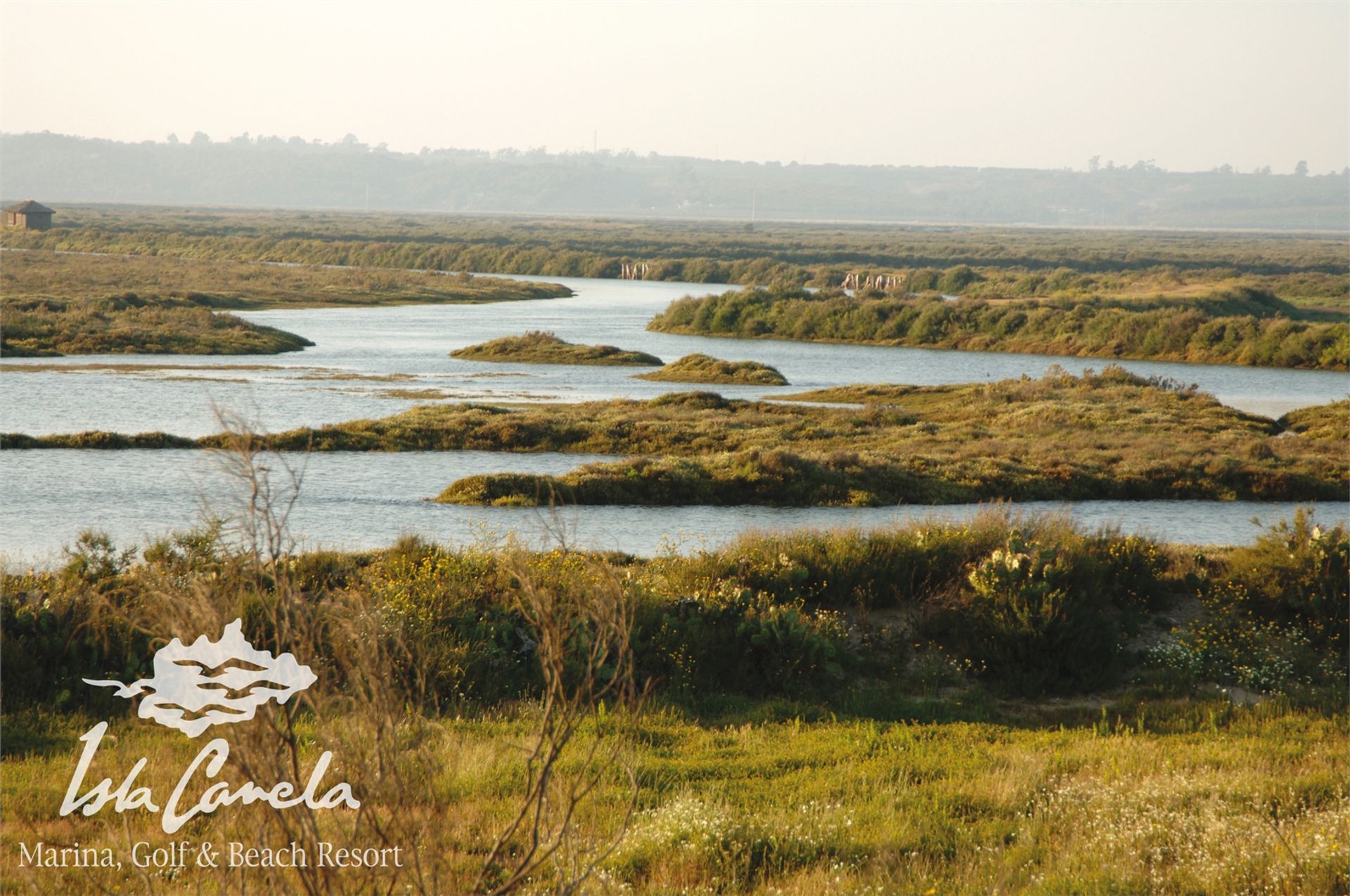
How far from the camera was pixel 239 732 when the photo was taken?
15.2 ft

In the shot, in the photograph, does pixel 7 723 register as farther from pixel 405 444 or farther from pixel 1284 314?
pixel 1284 314

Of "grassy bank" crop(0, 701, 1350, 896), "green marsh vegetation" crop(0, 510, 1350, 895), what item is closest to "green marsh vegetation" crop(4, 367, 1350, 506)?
"green marsh vegetation" crop(0, 510, 1350, 895)

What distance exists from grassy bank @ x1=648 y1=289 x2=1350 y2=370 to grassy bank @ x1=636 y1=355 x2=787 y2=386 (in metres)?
20.0

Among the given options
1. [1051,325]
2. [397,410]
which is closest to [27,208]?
[1051,325]

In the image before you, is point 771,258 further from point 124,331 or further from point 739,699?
point 739,699

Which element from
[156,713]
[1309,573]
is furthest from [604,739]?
[1309,573]

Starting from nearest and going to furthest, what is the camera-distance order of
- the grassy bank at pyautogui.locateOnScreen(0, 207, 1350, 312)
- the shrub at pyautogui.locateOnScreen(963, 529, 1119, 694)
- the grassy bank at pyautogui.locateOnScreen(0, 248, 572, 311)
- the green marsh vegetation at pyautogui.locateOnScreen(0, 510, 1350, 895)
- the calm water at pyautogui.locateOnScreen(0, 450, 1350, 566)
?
the green marsh vegetation at pyautogui.locateOnScreen(0, 510, 1350, 895) → the shrub at pyautogui.locateOnScreen(963, 529, 1119, 694) → the calm water at pyautogui.locateOnScreen(0, 450, 1350, 566) → the grassy bank at pyautogui.locateOnScreen(0, 248, 572, 311) → the grassy bank at pyautogui.locateOnScreen(0, 207, 1350, 312)

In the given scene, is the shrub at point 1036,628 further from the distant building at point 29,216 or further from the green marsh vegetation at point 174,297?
the distant building at point 29,216

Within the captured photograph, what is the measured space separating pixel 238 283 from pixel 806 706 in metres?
87.4

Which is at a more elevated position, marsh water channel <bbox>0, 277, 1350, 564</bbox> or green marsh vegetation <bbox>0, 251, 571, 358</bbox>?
green marsh vegetation <bbox>0, 251, 571, 358</bbox>

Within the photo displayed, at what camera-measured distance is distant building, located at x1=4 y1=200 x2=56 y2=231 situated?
135625 millimetres

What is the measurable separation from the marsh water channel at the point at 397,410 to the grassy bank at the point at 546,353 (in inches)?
45.9

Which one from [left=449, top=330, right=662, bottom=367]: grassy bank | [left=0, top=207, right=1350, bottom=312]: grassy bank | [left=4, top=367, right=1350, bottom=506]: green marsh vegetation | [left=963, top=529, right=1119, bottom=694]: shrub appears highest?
[left=0, top=207, right=1350, bottom=312]: grassy bank

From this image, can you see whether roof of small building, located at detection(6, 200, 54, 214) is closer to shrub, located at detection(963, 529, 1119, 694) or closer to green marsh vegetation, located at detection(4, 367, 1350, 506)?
green marsh vegetation, located at detection(4, 367, 1350, 506)
